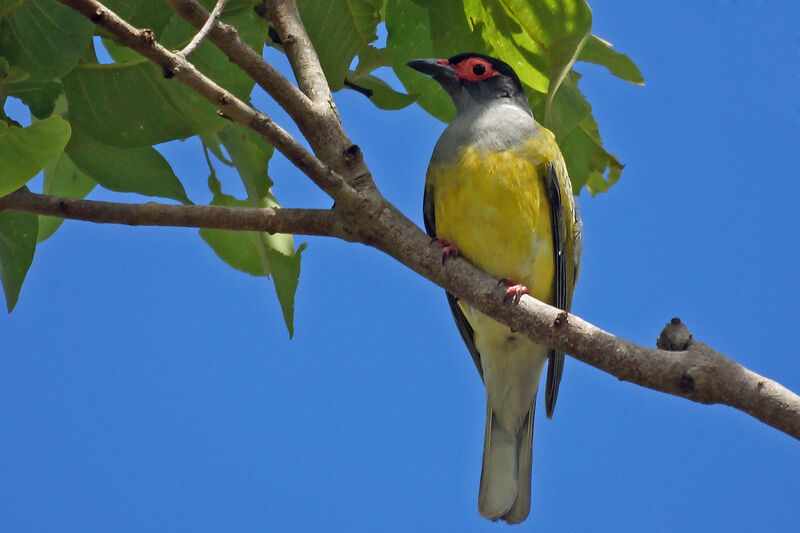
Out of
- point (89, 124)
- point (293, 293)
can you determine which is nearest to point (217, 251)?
point (293, 293)

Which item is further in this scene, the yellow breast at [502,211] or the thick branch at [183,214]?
the yellow breast at [502,211]

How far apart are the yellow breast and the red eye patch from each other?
332 mm

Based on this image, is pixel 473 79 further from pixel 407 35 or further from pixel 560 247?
pixel 560 247

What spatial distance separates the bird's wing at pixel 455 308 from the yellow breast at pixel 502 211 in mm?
147

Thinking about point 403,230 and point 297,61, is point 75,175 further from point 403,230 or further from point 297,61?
point 403,230

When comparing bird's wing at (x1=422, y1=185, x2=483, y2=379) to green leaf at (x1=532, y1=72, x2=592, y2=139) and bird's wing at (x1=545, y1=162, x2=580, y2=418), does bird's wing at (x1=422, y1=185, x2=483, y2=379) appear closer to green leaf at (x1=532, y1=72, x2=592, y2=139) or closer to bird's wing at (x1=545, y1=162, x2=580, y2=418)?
bird's wing at (x1=545, y1=162, x2=580, y2=418)

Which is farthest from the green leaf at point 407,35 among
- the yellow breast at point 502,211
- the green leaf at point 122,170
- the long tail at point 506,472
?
the long tail at point 506,472

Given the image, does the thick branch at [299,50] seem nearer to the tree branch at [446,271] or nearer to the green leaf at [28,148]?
the tree branch at [446,271]

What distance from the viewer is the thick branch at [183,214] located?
1.94 metres

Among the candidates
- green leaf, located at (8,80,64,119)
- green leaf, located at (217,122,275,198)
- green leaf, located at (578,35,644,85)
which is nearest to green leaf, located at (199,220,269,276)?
green leaf, located at (217,122,275,198)

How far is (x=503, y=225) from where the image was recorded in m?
2.88

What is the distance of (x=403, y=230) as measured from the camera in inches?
80.4

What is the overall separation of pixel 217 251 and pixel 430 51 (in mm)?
945

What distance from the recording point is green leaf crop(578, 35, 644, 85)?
2562 millimetres
